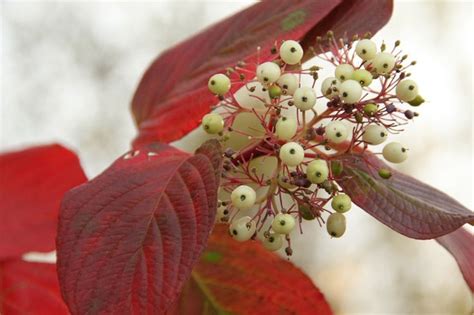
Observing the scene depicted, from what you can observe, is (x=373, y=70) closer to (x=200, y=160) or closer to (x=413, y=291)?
(x=200, y=160)

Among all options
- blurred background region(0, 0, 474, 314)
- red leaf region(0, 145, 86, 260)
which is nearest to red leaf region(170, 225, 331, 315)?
red leaf region(0, 145, 86, 260)

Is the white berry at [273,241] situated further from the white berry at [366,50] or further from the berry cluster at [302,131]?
the white berry at [366,50]

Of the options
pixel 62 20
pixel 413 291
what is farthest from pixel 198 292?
pixel 62 20

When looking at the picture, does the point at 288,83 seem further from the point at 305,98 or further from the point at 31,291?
the point at 31,291

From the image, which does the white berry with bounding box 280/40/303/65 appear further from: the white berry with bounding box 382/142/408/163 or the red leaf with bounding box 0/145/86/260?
the red leaf with bounding box 0/145/86/260

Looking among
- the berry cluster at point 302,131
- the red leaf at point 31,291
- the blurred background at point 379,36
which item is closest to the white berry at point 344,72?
the berry cluster at point 302,131

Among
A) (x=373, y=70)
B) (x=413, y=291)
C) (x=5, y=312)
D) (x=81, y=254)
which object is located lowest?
(x=413, y=291)
